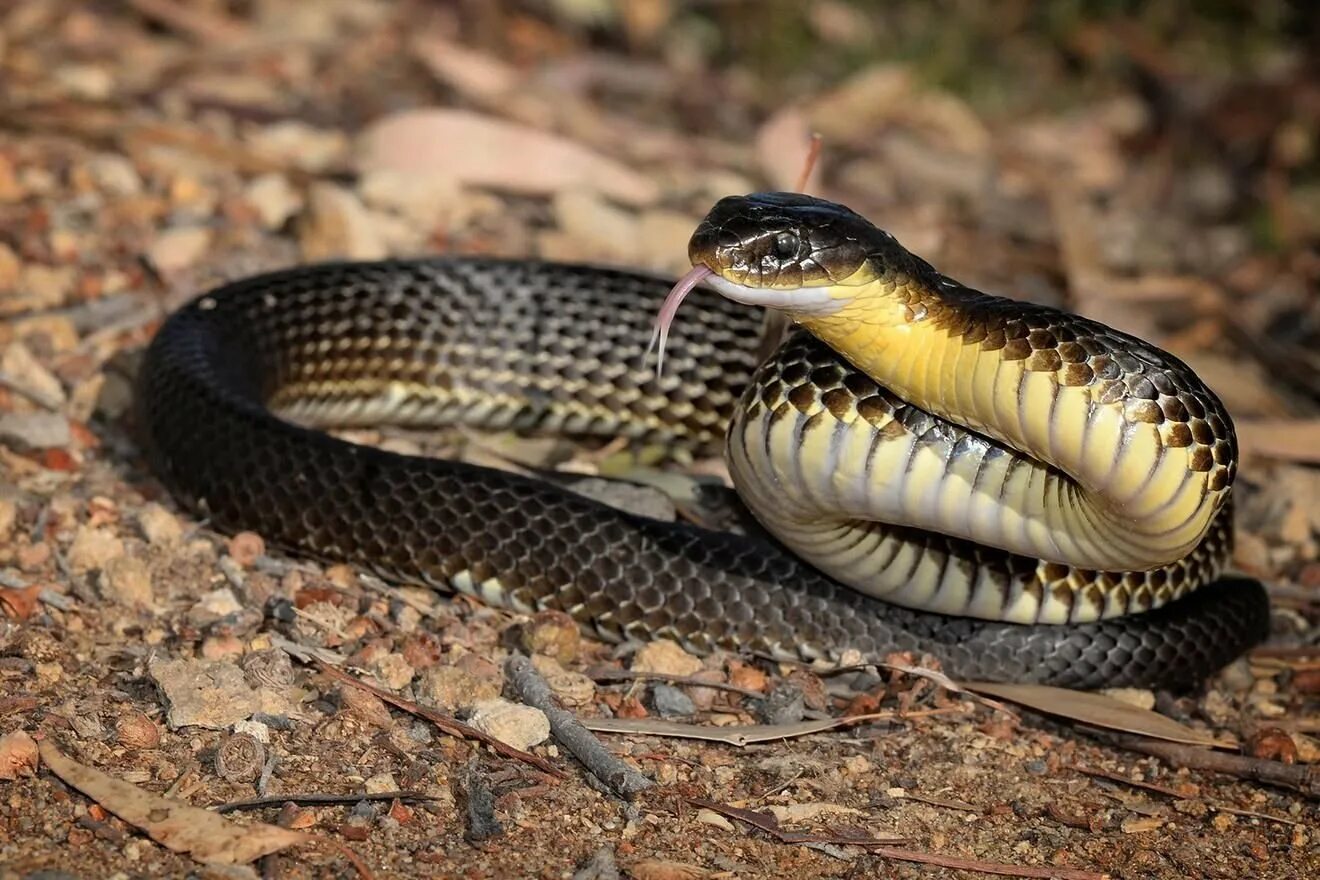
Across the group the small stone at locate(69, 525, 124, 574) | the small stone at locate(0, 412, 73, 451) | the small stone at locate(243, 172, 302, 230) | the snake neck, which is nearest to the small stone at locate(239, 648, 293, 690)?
the small stone at locate(69, 525, 124, 574)

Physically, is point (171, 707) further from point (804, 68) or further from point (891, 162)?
Answer: point (804, 68)

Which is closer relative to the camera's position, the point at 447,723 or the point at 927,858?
the point at 927,858

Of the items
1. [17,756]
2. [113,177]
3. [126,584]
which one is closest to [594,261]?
[113,177]

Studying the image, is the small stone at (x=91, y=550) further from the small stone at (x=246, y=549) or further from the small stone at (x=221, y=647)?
the small stone at (x=221, y=647)

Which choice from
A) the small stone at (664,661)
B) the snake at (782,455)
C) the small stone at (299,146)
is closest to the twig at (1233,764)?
the snake at (782,455)

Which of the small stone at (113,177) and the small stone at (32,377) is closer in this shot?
the small stone at (32,377)

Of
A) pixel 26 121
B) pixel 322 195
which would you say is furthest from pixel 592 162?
pixel 26 121

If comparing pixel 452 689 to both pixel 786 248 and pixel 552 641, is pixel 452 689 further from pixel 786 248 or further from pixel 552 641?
pixel 786 248
